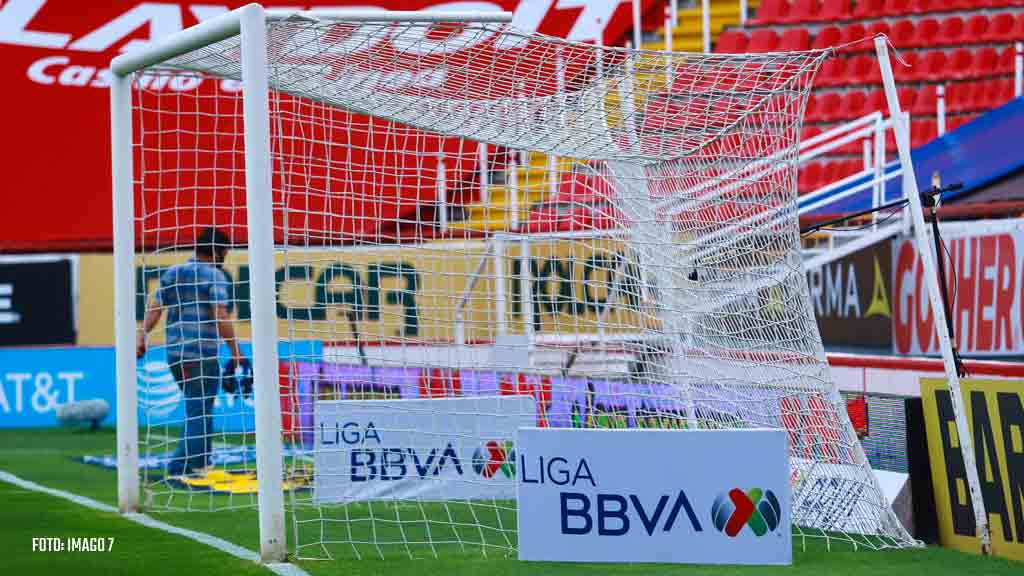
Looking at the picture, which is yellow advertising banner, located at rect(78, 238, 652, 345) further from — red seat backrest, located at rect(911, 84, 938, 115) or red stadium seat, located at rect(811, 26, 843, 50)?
red stadium seat, located at rect(811, 26, 843, 50)

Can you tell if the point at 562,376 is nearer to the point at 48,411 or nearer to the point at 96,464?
the point at 96,464

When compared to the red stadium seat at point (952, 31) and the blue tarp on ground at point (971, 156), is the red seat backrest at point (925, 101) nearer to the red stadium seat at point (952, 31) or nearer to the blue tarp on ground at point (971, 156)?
the red stadium seat at point (952, 31)

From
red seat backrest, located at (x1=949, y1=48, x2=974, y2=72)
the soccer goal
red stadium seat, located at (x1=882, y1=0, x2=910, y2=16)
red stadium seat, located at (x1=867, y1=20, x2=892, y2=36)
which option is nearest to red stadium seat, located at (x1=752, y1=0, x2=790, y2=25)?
red stadium seat, located at (x1=867, y1=20, x2=892, y2=36)

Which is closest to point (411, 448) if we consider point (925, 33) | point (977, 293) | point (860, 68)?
point (977, 293)

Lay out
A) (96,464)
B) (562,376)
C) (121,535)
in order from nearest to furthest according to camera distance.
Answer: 1. (121,535)
2. (562,376)
3. (96,464)

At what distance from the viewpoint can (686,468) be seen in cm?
595

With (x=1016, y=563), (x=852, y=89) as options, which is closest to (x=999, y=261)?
(x=1016, y=563)

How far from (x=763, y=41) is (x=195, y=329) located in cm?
968

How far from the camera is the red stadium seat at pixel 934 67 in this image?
1633 cm

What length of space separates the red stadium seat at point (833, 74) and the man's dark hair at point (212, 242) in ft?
30.9

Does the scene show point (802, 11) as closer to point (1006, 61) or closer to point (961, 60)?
point (961, 60)

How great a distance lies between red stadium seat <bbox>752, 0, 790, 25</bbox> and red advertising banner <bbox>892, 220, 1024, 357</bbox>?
7.34 m

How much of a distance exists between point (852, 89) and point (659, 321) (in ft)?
31.2

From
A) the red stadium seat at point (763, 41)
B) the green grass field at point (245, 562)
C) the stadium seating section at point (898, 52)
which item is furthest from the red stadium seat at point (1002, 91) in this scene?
the green grass field at point (245, 562)
